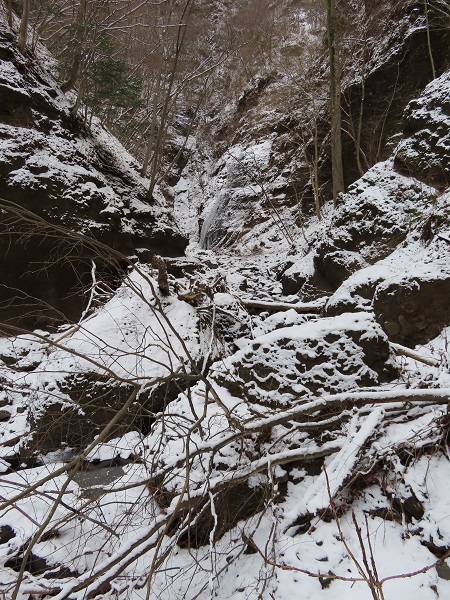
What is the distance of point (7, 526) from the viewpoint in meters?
2.99

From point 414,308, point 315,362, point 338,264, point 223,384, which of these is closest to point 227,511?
point 223,384

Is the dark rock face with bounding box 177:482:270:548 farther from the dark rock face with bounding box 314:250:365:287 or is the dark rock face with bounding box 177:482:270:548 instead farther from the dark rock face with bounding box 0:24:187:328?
the dark rock face with bounding box 314:250:365:287

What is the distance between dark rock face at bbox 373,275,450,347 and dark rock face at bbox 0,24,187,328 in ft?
13.9

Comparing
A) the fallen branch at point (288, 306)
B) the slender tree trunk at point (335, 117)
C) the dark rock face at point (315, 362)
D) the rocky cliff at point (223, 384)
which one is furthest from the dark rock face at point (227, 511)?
the slender tree trunk at point (335, 117)

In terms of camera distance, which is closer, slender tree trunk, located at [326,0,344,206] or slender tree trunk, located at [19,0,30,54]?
slender tree trunk, located at [19,0,30,54]

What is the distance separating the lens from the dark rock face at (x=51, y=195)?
668 cm

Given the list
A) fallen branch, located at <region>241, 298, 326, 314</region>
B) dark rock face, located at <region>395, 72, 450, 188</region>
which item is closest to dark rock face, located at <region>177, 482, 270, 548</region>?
fallen branch, located at <region>241, 298, 326, 314</region>

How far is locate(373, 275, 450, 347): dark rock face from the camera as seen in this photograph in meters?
4.59

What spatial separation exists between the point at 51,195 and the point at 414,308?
6.20m

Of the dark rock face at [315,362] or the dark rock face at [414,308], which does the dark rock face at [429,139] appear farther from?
the dark rock face at [315,362]

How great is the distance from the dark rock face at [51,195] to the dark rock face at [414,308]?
167 inches

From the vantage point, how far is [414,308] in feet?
15.5

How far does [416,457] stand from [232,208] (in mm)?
11420

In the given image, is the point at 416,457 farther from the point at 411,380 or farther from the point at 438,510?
the point at 411,380
